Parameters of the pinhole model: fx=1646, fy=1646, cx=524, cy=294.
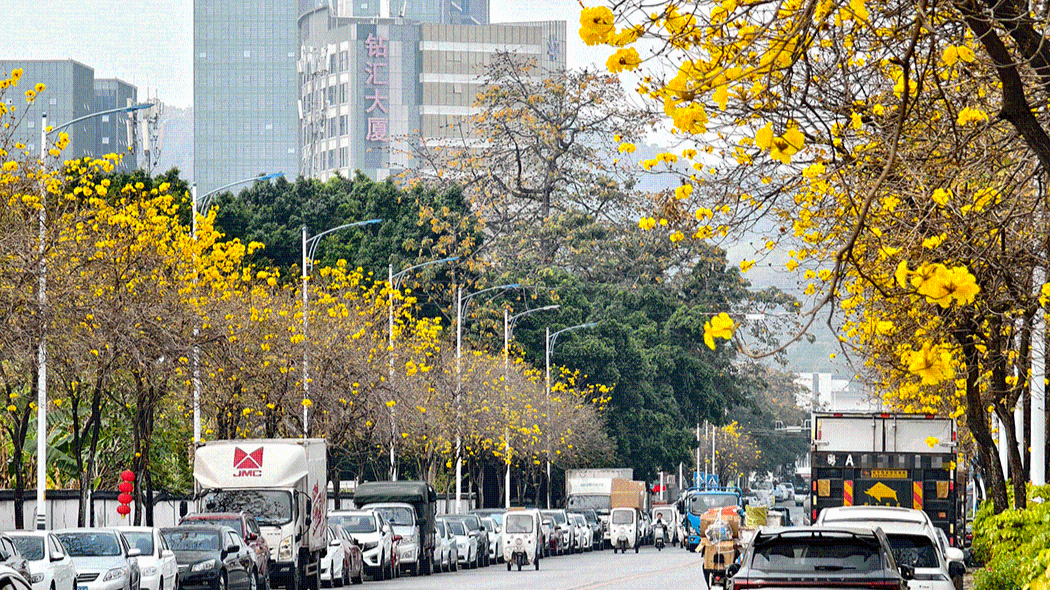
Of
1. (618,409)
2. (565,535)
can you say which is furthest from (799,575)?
(618,409)

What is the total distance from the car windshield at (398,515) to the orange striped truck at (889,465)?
13.6 metres

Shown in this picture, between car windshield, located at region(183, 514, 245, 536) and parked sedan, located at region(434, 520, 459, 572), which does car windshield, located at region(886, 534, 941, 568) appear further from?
parked sedan, located at region(434, 520, 459, 572)

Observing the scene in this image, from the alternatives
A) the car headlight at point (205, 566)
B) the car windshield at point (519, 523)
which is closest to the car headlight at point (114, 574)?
the car headlight at point (205, 566)

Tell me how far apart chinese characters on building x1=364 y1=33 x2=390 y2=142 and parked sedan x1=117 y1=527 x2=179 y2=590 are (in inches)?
5490

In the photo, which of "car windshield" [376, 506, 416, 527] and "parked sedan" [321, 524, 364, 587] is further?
"car windshield" [376, 506, 416, 527]

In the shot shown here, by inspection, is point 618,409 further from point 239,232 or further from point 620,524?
point 239,232

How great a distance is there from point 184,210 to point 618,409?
113 ft

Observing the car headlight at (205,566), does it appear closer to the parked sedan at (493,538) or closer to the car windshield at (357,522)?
the car windshield at (357,522)

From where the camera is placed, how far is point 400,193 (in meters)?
69.6

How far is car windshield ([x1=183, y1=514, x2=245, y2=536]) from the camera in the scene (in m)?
28.6

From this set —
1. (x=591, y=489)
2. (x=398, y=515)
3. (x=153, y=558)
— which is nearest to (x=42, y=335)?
(x=153, y=558)

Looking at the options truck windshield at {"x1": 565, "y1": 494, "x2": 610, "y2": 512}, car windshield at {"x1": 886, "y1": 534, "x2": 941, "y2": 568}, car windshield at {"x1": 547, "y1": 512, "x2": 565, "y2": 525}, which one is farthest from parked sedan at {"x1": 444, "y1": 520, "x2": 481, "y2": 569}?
car windshield at {"x1": 886, "y1": 534, "x2": 941, "y2": 568}

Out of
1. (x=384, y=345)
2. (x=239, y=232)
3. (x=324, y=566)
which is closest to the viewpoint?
(x=324, y=566)

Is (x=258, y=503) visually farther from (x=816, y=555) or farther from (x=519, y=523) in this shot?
(x=816, y=555)
